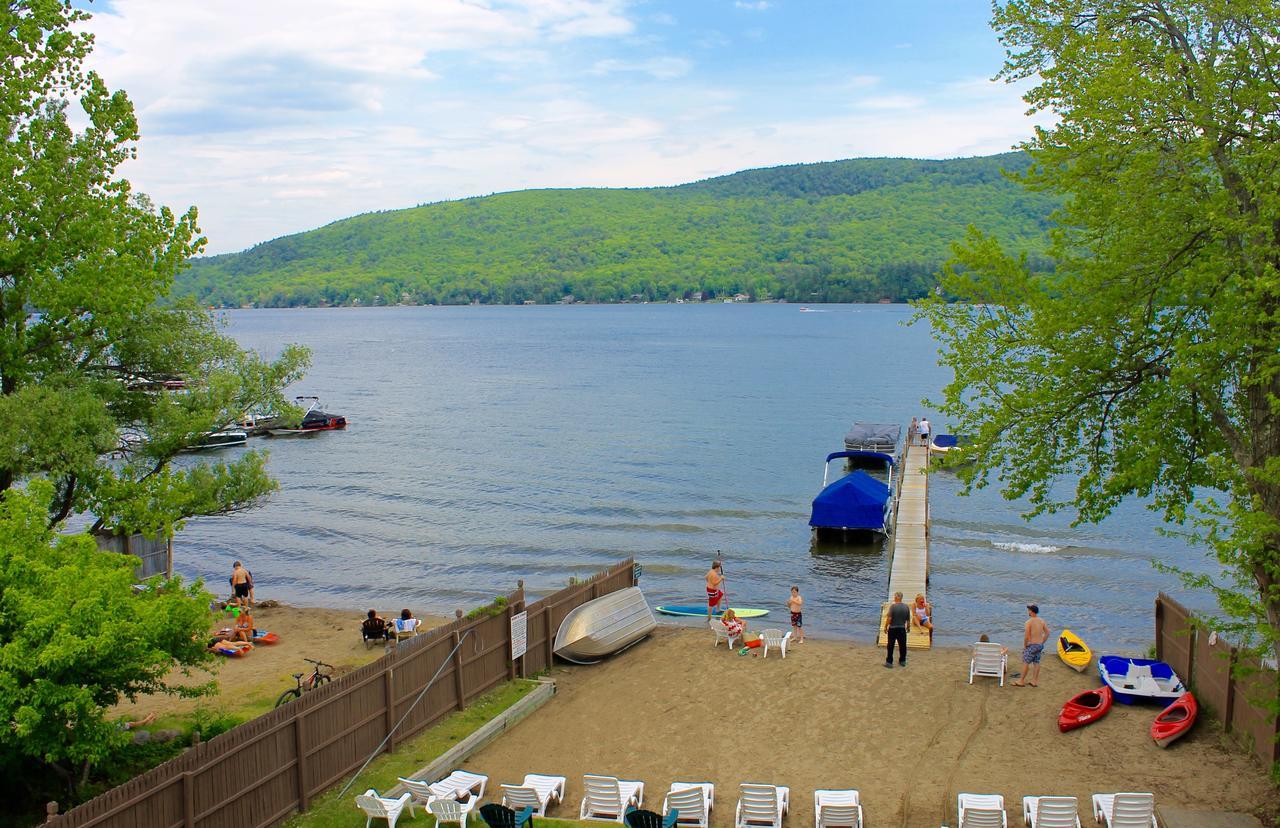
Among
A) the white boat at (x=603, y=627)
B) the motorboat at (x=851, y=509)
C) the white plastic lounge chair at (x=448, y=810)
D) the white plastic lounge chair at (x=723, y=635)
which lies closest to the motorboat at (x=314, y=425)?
the motorboat at (x=851, y=509)

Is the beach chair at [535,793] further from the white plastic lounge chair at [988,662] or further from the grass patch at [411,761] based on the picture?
the white plastic lounge chair at [988,662]

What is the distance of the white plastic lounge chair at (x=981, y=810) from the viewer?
1256 cm

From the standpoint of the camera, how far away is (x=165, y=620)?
38.2 feet

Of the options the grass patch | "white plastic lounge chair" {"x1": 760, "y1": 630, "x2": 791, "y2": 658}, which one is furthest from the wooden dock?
the grass patch

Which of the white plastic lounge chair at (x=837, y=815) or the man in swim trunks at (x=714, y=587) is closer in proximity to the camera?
the white plastic lounge chair at (x=837, y=815)

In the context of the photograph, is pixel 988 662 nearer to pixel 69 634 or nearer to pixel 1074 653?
pixel 1074 653

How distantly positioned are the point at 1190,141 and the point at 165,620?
45.6ft

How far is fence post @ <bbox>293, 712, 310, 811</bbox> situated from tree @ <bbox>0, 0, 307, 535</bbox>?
4.72m

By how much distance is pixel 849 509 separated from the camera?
37438 mm

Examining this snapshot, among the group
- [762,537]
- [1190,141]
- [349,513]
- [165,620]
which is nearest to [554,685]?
[165,620]

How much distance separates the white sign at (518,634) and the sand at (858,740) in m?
1.16

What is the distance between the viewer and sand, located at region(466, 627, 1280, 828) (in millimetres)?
14500

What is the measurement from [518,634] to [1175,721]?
1118 centimetres

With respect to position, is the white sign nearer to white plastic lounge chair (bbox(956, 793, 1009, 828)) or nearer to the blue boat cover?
white plastic lounge chair (bbox(956, 793, 1009, 828))
